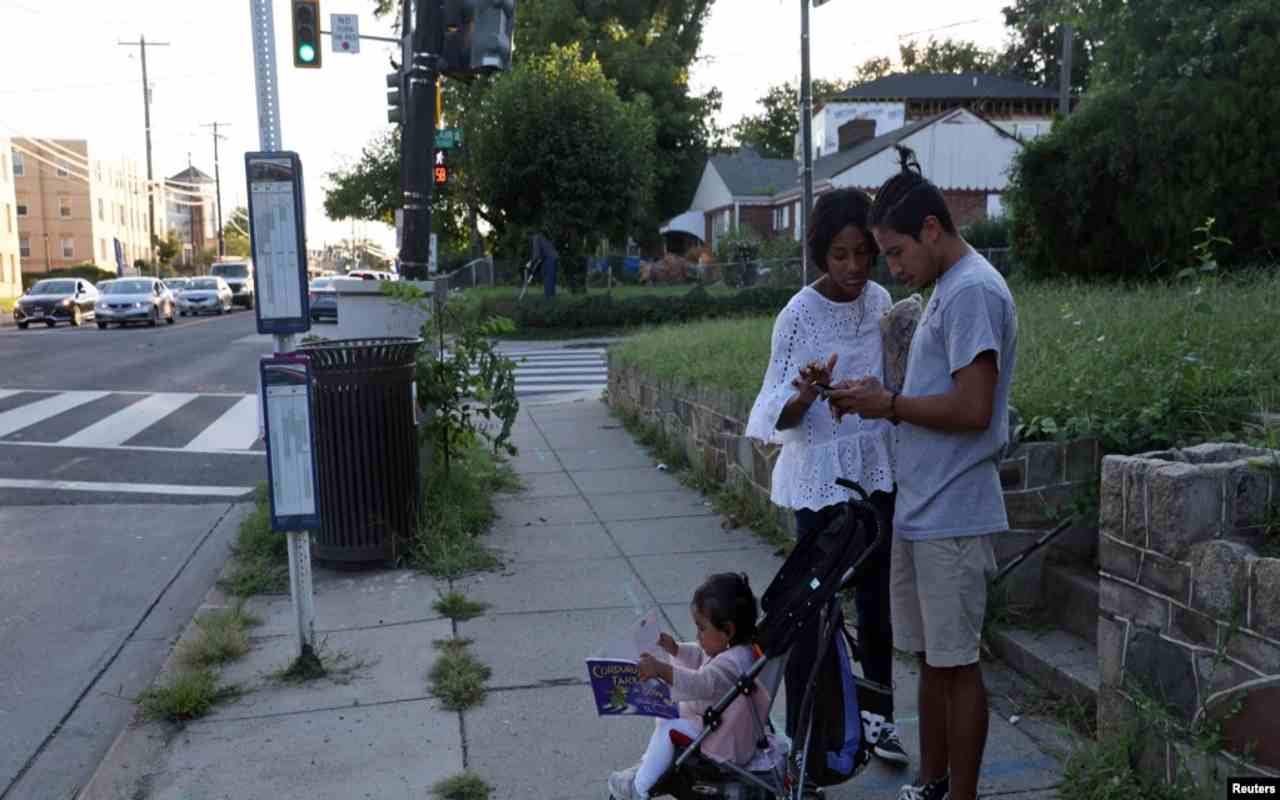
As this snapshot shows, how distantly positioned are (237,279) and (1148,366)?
2119 inches

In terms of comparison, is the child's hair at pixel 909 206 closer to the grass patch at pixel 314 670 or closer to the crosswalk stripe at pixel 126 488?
the grass patch at pixel 314 670

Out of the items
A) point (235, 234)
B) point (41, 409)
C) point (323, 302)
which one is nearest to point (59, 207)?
point (235, 234)

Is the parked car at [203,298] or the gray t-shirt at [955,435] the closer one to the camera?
the gray t-shirt at [955,435]

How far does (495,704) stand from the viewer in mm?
4625

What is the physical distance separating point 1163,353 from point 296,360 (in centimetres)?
393

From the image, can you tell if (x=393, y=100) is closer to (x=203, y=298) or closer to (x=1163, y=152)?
(x=1163, y=152)

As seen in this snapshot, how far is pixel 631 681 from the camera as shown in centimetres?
332

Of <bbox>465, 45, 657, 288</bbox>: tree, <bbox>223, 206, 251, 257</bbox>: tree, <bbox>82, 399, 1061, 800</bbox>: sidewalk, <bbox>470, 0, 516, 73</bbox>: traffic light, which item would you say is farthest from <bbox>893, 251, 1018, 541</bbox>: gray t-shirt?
<bbox>223, 206, 251, 257</bbox>: tree

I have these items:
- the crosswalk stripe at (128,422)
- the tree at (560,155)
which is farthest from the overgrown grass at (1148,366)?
the tree at (560,155)

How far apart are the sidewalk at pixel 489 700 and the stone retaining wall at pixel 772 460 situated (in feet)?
1.44

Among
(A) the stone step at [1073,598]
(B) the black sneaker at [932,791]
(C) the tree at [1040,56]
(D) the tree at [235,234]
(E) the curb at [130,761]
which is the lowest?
(E) the curb at [130,761]

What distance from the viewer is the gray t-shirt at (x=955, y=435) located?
10.2ft

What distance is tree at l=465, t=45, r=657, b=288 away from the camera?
93.4 feet

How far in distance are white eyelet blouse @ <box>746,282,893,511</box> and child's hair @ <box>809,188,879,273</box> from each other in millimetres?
174
